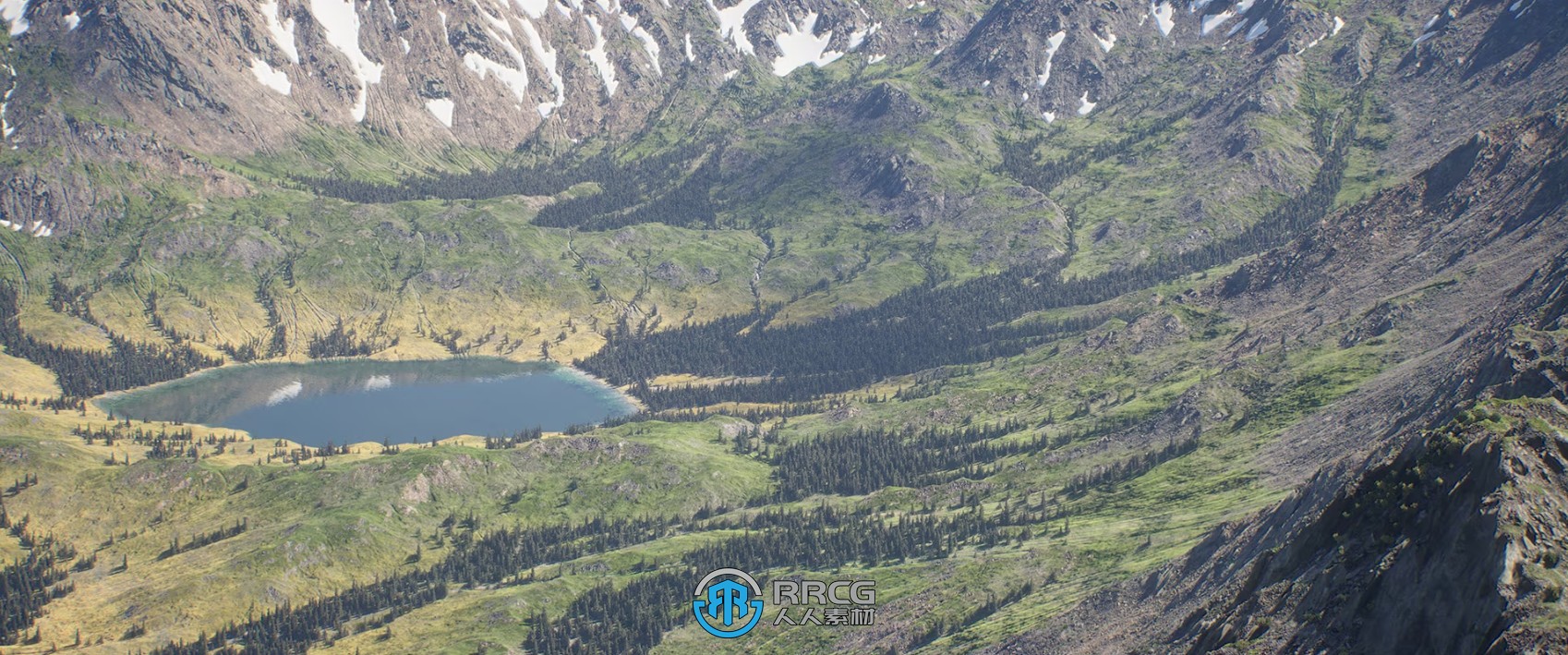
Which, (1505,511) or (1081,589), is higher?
(1505,511)

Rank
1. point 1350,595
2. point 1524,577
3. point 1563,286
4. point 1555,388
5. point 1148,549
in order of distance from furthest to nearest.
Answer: point 1148,549 < point 1563,286 < point 1555,388 < point 1350,595 < point 1524,577

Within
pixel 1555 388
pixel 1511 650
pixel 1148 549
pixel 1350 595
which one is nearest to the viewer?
pixel 1511 650

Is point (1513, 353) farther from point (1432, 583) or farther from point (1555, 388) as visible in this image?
point (1432, 583)

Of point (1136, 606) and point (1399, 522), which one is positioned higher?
point (1399, 522)

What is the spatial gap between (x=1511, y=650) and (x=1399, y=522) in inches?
817

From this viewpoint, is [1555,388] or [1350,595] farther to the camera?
[1555,388]

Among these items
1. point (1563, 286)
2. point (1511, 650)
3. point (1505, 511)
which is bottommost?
point (1511, 650)

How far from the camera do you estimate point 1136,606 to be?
5974 inches

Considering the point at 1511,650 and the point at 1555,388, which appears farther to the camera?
the point at 1555,388

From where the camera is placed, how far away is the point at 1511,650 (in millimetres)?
71625

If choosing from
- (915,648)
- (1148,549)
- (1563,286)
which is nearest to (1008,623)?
(915,648)

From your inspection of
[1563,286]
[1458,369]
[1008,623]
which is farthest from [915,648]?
[1563,286]

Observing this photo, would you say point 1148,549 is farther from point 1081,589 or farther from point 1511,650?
point 1511,650

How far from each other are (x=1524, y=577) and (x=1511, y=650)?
686 centimetres
